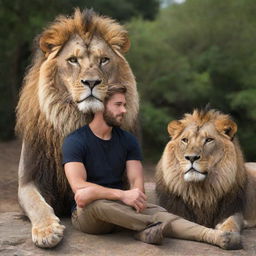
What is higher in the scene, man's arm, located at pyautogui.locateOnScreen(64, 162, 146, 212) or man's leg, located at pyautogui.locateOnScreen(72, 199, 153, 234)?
man's arm, located at pyautogui.locateOnScreen(64, 162, 146, 212)

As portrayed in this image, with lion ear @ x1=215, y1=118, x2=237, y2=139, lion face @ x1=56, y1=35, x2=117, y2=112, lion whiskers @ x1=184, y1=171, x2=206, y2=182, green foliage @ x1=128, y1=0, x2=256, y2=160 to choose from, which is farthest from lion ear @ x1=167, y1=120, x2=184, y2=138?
green foliage @ x1=128, y1=0, x2=256, y2=160

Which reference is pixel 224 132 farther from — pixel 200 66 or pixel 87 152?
pixel 200 66

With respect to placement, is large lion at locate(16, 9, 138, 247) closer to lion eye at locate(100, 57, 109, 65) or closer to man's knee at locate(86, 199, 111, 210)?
lion eye at locate(100, 57, 109, 65)

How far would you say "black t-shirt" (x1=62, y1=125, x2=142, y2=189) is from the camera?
3895 millimetres

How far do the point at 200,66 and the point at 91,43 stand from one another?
9.78 metres

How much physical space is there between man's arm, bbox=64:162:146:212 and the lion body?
62cm

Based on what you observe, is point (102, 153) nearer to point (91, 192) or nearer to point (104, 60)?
point (91, 192)

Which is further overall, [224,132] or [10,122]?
[10,122]

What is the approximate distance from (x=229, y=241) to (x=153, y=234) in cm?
49

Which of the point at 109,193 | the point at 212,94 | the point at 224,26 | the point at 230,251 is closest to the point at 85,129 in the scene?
the point at 109,193

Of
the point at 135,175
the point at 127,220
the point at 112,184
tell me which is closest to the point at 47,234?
the point at 127,220

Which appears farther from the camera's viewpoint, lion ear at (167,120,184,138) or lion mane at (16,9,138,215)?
lion ear at (167,120,184,138)

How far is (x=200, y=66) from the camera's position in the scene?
1377cm

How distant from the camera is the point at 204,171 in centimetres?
422
